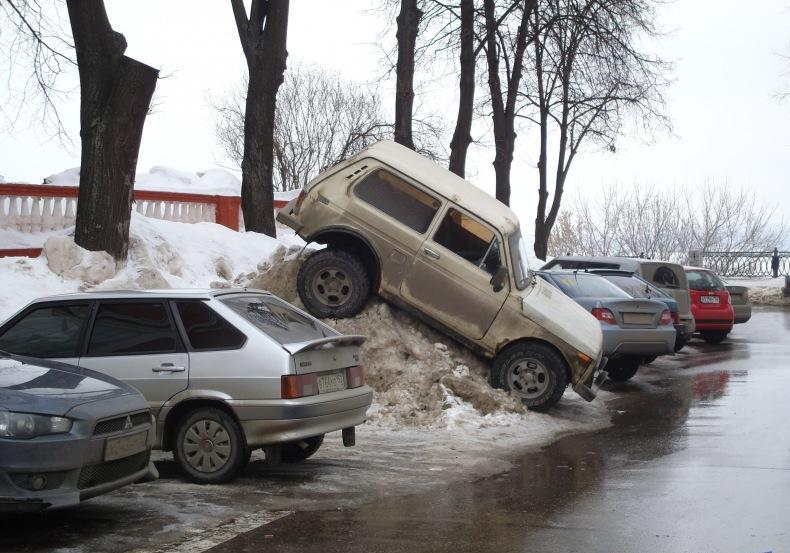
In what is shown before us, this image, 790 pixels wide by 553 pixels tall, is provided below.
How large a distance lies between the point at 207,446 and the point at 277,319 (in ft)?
4.14

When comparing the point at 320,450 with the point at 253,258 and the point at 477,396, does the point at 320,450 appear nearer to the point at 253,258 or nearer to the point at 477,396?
the point at 477,396

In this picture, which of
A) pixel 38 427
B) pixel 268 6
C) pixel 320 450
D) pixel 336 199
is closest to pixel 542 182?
pixel 268 6

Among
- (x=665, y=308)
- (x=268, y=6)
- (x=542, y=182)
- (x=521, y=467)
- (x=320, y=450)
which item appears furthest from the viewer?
(x=542, y=182)

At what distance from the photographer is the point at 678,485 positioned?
831 centimetres

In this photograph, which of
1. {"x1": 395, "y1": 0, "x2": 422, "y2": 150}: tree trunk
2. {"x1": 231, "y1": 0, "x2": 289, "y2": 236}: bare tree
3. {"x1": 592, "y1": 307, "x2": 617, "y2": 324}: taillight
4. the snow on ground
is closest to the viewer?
the snow on ground

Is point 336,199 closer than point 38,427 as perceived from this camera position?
No

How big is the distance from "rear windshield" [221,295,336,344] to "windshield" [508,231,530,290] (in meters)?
3.70

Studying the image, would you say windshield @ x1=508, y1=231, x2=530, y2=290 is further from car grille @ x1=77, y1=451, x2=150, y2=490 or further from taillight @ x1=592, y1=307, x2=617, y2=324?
car grille @ x1=77, y1=451, x2=150, y2=490

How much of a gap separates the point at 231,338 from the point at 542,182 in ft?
105

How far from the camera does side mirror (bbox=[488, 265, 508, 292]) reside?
11977mm

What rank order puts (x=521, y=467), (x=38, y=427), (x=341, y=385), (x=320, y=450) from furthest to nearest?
(x=320, y=450) < (x=521, y=467) < (x=341, y=385) < (x=38, y=427)

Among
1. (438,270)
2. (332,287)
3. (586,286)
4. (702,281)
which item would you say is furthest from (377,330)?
(702,281)

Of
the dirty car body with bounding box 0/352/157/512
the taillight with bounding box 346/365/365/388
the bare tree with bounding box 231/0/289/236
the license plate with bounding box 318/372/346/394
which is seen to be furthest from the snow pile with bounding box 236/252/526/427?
the bare tree with bounding box 231/0/289/236

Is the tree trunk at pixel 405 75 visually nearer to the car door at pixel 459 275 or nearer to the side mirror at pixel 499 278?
the car door at pixel 459 275
